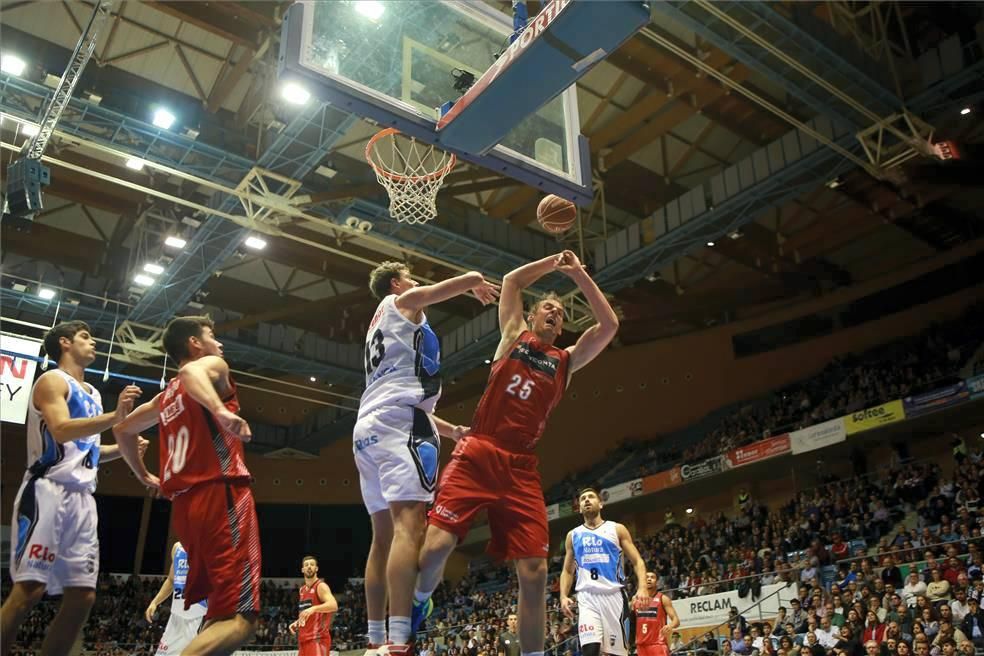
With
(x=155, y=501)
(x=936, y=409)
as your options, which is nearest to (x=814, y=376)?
(x=936, y=409)

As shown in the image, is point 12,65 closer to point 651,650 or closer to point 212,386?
point 212,386

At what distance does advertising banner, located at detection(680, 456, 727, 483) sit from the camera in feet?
74.1

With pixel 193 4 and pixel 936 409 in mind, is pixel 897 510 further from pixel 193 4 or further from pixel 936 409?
pixel 193 4

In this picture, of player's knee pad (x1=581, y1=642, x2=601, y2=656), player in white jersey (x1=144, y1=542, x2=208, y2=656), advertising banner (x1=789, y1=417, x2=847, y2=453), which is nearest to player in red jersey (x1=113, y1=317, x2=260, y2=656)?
player's knee pad (x1=581, y1=642, x2=601, y2=656)

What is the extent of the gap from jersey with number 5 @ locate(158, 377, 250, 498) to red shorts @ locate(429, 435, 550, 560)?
3.52ft

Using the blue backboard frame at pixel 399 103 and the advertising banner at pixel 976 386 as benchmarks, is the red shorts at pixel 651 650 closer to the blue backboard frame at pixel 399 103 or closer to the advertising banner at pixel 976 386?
the blue backboard frame at pixel 399 103

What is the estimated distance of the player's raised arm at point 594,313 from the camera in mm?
4938

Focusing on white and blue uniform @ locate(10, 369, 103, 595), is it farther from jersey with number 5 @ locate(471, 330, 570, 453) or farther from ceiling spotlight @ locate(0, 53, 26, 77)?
ceiling spotlight @ locate(0, 53, 26, 77)

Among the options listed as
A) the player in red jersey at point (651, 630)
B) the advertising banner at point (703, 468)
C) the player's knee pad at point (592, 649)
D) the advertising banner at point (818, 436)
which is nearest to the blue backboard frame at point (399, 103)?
the player's knee pad at point (592, 649)

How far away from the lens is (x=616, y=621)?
784 centimetres

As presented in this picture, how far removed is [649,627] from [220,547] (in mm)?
7146

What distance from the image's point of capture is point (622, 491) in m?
24.7

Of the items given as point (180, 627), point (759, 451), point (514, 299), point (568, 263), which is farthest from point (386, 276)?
point (759, 451)

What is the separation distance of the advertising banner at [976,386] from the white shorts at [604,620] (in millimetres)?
13757
